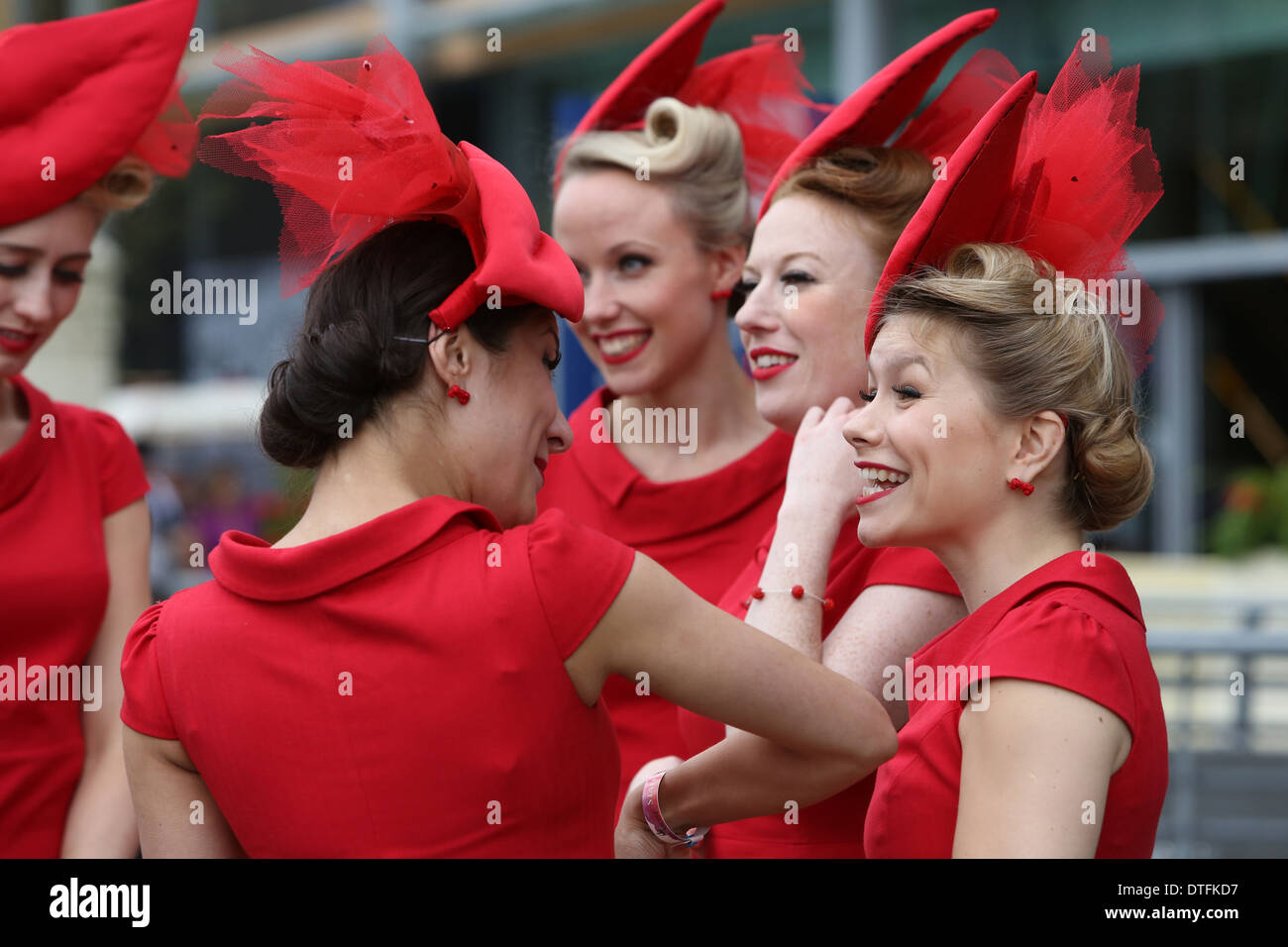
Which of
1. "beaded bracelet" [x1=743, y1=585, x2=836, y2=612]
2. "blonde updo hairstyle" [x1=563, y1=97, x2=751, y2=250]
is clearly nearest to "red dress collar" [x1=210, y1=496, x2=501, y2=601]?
"beaded bracelet" [x1=743, y1=585, x2=836, y2=612]

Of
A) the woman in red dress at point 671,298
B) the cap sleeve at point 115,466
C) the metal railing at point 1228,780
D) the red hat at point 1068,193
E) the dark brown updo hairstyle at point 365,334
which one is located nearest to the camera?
the dark brown updo hairstyle at point 365,334

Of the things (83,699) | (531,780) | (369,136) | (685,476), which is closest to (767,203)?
(685,476)

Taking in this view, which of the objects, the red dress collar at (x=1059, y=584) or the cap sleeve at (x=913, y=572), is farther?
the cap sleeve at (x=913, y=572)

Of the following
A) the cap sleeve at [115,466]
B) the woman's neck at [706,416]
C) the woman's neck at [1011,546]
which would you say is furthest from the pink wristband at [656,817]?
the cap sleeve at [115,466]

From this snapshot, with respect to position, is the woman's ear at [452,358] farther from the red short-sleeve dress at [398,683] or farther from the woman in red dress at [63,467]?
the woman in red dress at [63,467]

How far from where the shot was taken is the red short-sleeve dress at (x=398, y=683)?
157 cm

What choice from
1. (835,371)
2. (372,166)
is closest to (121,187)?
(372,166)

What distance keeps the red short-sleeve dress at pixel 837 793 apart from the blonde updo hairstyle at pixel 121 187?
A: 4.52 feet

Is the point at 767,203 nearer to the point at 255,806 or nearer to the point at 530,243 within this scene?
the point at 530,243

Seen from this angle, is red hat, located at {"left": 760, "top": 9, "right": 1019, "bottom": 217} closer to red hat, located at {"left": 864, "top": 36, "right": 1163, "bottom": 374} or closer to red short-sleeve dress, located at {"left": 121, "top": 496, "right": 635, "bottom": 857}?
red hat, located at {"left": 864, "top": 36, "right": 1163, "bottom": 374}

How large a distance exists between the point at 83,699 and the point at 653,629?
140 cm

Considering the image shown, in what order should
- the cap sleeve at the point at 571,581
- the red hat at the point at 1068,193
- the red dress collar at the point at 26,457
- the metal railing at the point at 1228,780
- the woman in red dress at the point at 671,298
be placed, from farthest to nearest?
the metal railing at the point at 1228,780
the woman in red dress at the point at 671,298
the red dress collar at the point at 26,457
the red hat at the point at 1068,193
the cap sleeve at the point at 571,581

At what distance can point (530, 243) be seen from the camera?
1715mm

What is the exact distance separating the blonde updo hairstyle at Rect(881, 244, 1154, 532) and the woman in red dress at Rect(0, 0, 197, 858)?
1.46 meters
